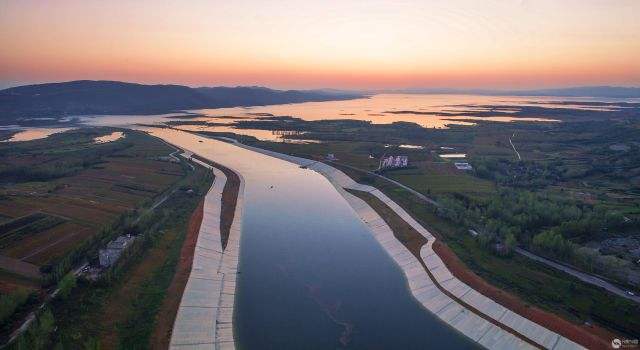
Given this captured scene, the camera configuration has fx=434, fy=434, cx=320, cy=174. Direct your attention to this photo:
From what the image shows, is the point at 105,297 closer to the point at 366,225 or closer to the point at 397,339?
the point at 397,339

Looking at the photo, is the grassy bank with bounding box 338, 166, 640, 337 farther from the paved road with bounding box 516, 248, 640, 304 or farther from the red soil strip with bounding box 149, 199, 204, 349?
the red soil strip with bounding box 149, 199, 204, 349

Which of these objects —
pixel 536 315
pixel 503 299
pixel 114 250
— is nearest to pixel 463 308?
pixel 503 299

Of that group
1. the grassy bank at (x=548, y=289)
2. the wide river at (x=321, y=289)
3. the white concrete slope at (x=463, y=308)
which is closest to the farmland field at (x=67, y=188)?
→ the wide river at (x=321, y=289)

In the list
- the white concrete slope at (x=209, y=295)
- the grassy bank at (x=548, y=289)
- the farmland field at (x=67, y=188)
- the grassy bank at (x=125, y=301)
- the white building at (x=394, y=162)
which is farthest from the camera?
the white building at (x=394, y=162)

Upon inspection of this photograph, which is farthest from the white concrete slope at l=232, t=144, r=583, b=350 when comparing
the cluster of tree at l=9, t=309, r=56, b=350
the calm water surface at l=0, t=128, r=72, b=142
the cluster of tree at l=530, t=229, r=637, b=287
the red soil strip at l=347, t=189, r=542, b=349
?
the calm water surface at l=0, t=128, r=72, b=142

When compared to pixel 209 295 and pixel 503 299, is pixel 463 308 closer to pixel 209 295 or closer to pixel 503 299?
pixel 503 299

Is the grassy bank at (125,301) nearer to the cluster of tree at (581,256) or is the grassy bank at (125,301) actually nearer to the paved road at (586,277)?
the paved road at (586,277)

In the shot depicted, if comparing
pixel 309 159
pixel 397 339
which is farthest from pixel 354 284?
pixel 309 159
